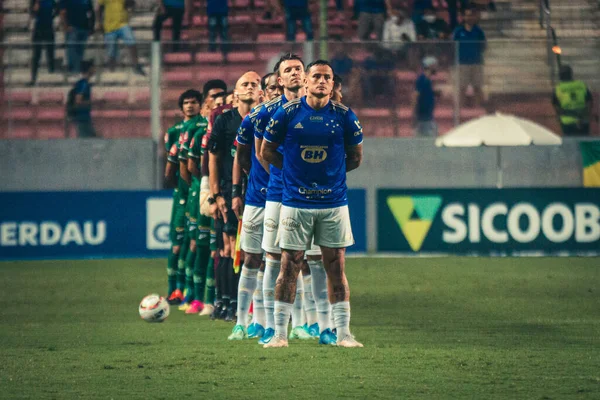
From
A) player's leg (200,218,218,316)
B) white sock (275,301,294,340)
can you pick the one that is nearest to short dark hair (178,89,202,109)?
player's leg (200,218,218,316)

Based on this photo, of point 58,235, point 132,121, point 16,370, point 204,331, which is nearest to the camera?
point 16,370

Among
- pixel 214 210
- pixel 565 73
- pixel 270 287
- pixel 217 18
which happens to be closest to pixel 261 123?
pixel 270 287

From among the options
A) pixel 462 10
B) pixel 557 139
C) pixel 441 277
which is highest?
pixel 462 10

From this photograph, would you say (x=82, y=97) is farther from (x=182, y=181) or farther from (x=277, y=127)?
(x=277, y=127)

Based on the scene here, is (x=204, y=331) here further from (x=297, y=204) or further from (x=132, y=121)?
(x=132, y=121)

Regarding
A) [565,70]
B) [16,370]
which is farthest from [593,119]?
[16,370]

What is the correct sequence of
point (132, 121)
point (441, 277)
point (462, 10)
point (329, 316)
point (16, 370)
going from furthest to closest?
point (462, 10) → point (132, 121) → point (441, 277) → point (329, 316) → point (16, 370)

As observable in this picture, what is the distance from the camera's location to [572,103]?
768 inches

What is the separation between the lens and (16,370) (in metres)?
Answer: 7.81

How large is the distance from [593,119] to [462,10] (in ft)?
10.8

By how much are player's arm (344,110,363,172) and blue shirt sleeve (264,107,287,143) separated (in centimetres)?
45

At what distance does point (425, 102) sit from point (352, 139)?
35.4 feet

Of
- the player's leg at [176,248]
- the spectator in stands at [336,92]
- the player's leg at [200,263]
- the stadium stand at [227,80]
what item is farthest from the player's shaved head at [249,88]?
the stadium stand at [227,80]

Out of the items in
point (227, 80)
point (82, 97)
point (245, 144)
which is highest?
point (227, 80)
